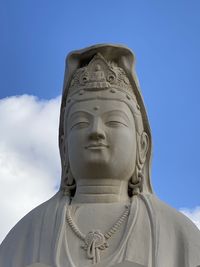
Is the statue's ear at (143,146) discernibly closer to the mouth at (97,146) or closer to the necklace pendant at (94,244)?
the mouth at (97,146)

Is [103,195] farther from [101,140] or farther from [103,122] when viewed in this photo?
[103,122]

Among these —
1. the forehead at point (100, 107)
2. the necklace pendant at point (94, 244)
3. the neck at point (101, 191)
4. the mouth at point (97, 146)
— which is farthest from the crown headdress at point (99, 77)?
the necklace pendant at point (94, 244)

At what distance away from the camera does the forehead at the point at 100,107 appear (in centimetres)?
1102

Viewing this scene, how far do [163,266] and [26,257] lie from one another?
1.67 metres

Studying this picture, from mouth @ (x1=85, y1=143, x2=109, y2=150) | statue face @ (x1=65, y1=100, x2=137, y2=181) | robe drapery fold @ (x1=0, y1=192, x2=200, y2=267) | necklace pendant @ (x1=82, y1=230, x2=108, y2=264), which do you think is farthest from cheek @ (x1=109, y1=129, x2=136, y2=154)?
necklace pendant @ (x1=82, y1=230, x2=108, y2=264)

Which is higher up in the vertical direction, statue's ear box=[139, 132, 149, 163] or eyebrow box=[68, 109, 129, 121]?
eyebrow box=[68, 109, 129, 121]

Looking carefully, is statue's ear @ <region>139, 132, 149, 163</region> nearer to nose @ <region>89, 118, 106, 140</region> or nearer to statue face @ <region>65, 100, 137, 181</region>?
statue face @ <region>65, 100, 137, 181</region>

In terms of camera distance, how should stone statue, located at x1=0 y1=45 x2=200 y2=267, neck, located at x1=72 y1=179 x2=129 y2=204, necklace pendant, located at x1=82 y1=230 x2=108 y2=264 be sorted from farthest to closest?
1. neck, located at x1=72 y1=179 x2=129 y2=204
2. stone statue, located at x1=0 y1=45 x2=200 y2=267
3. necklace pendant, located at x1=82 y1=230 x2=108 y2=264

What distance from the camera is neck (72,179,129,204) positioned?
1077 cm

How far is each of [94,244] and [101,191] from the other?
3.11 feet

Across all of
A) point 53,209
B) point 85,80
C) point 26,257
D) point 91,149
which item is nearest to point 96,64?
point 85,80

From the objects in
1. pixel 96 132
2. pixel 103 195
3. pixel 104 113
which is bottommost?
pixel 103 195

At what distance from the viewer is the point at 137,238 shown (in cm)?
1016

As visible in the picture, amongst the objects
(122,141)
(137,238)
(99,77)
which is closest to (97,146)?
(122,141)
